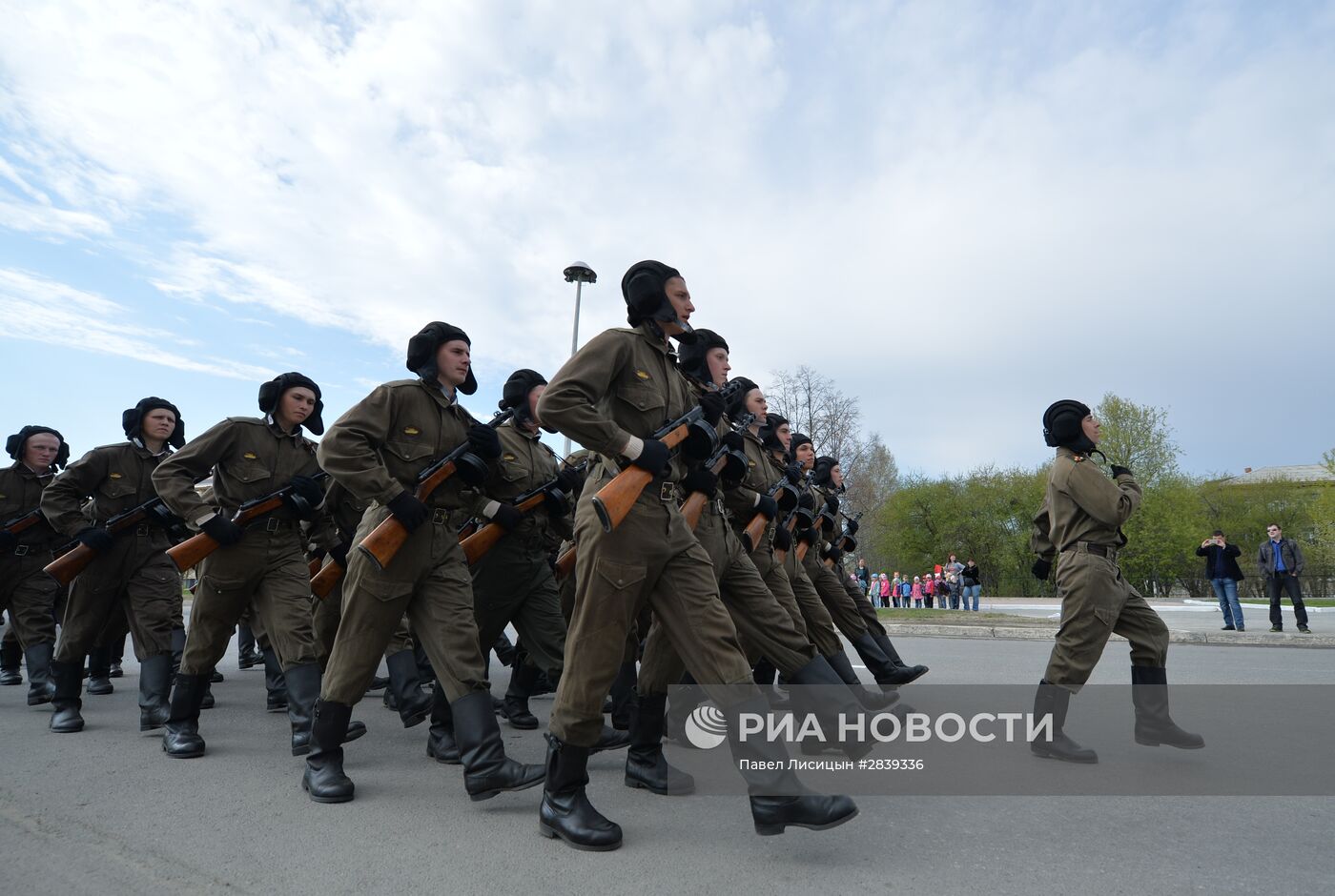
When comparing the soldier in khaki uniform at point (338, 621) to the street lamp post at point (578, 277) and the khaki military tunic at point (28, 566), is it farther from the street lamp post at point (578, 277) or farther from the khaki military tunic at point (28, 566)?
the street lamp post at point (578, 277)

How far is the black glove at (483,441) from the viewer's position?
425 cm

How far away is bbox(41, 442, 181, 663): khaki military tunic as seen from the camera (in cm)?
581

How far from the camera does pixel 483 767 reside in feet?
11.7

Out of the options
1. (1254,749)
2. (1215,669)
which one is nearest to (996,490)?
(1215,669)

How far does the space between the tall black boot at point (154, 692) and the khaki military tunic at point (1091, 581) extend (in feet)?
17.8

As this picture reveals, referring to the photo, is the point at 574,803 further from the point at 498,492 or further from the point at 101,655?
the point at 101,655

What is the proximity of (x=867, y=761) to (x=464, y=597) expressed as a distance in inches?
89.1

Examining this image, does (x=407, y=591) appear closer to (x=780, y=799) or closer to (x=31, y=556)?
(x=780, y=799)

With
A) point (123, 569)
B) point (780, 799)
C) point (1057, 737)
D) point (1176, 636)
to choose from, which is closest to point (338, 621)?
point (123, 569)

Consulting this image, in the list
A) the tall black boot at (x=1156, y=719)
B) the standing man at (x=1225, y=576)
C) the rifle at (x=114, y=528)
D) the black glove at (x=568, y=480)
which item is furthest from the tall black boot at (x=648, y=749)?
the standing man at (x=1225, y=576)

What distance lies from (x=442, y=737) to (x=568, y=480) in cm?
179

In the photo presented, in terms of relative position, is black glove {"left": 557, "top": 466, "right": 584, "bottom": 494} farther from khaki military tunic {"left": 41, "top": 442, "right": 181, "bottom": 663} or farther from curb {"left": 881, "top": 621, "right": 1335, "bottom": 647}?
curb {"left": 881, "top": 621, "right": 1335, "bottom": 647}

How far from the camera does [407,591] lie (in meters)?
3.94

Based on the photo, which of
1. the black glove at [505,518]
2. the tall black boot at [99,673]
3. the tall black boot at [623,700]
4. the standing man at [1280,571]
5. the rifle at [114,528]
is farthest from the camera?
the standing man at [1280,571]
